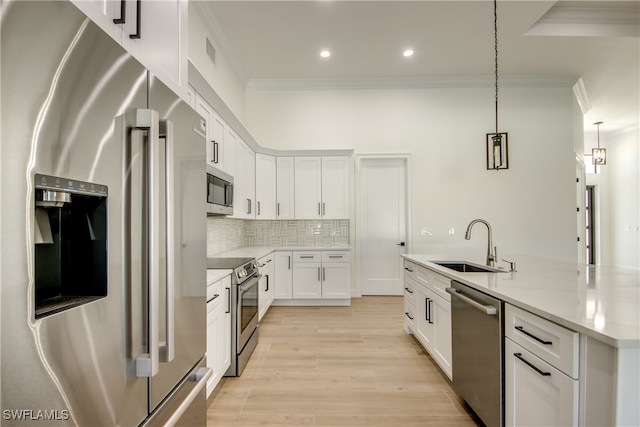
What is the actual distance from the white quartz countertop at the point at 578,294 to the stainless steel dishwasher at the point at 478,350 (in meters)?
0.09

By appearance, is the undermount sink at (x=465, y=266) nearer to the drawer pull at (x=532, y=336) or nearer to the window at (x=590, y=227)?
the drawer pull at (x=532, y=336)

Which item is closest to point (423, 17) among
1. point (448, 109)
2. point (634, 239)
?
point (448, 109)

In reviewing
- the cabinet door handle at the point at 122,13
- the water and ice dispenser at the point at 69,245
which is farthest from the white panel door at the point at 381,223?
the water and ice dispenser at the point at 69,245

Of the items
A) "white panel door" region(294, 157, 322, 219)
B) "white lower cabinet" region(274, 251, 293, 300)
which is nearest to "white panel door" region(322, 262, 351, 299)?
"white lower cabinet" region(274, 251, 293, 300)

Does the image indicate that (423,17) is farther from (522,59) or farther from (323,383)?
(323,383)

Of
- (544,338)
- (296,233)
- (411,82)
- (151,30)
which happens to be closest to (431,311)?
(544,338)

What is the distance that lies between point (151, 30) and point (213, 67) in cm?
302

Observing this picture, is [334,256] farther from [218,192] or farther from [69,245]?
[69,245]

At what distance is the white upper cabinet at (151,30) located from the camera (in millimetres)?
898

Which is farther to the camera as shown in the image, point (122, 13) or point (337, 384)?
point (337, 384)

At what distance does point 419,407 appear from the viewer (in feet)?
7.18

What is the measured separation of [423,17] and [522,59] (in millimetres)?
2020

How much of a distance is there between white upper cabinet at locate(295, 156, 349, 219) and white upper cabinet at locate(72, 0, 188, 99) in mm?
3595

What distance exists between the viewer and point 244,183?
13.5 ft
